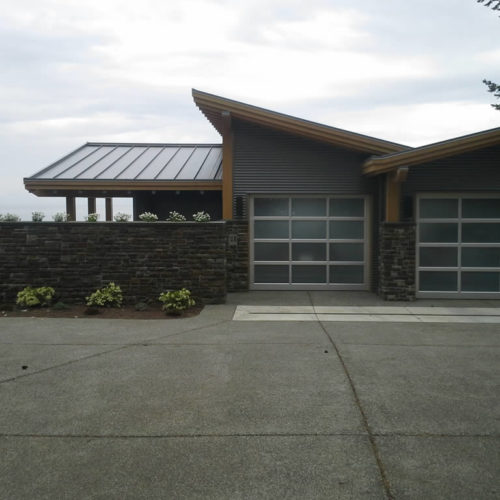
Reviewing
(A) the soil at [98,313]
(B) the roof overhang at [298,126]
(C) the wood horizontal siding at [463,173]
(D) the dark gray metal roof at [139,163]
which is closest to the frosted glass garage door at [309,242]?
(B) the roof overhang at [298,126]

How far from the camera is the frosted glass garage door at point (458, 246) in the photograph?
11766 millimetres

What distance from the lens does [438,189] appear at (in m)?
11.6

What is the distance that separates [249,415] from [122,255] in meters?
6.91

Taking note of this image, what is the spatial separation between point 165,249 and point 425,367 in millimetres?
6230

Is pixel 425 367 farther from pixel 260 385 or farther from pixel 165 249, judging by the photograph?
pixel 165 249

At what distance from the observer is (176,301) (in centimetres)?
1004

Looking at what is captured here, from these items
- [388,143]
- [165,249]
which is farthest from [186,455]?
[388,143]

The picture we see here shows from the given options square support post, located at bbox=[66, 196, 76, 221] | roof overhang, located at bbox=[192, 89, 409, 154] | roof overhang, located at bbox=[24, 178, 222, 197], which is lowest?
square support post, located at bbox=[66, 196, 76, 221]

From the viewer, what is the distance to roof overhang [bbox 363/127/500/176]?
10641 millimetres

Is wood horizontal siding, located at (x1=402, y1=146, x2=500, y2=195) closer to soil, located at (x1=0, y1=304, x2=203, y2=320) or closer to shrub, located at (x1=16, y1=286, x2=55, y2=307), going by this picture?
soil, located at (x1=0, y1=304, x2=203, y2=320)

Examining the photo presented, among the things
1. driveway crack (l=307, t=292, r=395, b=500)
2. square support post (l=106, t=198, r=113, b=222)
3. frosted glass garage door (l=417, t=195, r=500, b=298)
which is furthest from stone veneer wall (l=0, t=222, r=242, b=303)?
square support post (l=106, t=198, r=113, b=222)

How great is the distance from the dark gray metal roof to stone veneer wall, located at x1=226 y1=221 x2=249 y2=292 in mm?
1387

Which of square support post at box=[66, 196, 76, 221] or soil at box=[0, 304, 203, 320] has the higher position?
square support post at box=[66, 196, 76, 221]

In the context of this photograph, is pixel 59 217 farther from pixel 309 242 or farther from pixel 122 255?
pixel 309 242
